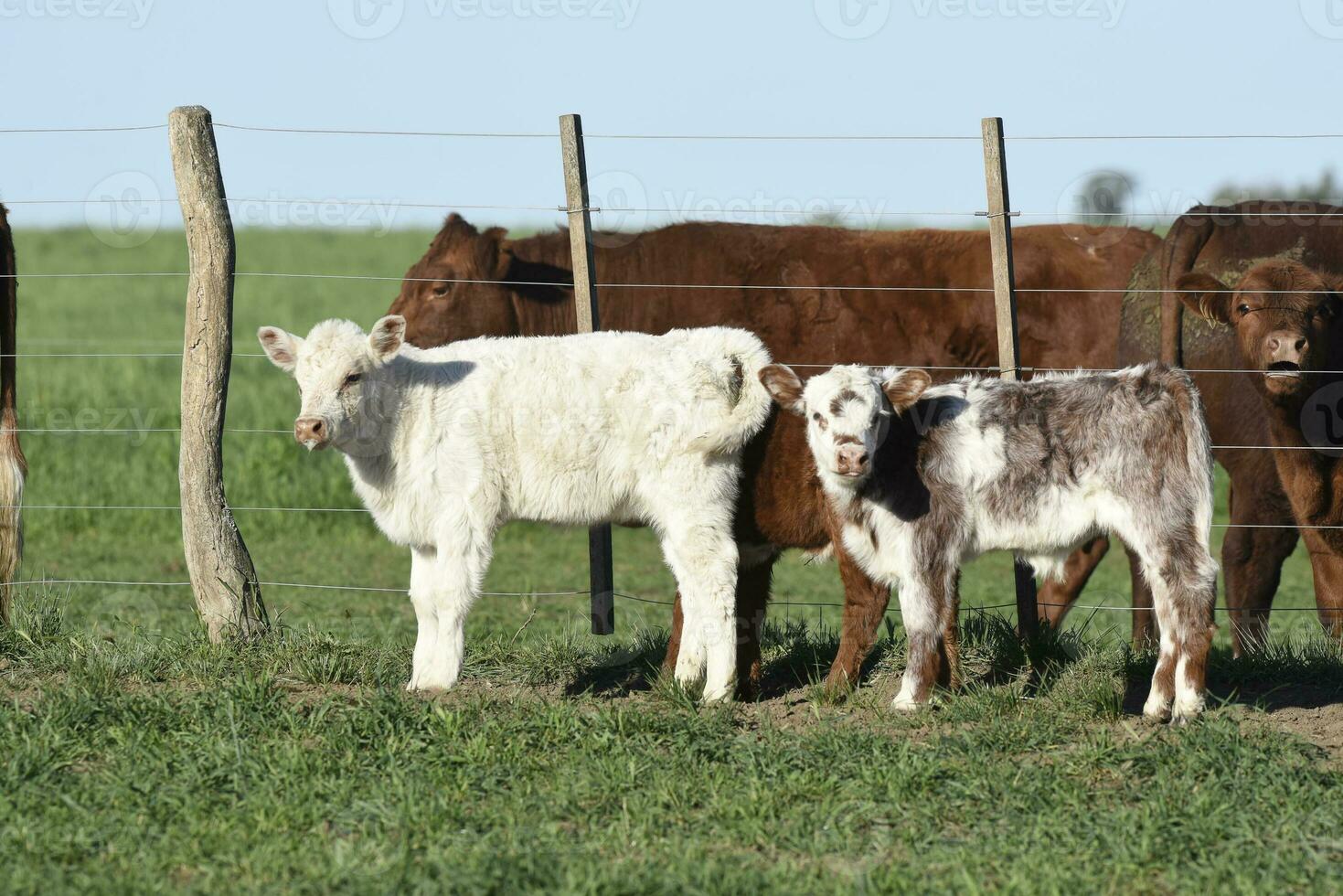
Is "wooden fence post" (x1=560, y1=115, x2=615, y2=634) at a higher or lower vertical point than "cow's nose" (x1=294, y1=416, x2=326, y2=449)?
higher

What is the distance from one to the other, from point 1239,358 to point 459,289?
5.35 metres

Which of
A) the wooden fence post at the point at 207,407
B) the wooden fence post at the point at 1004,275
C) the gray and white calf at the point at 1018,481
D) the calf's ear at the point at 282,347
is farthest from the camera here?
the wooden fence post at the point at 1004,275

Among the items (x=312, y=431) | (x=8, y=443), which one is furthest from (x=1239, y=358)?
(x=8, y=443)

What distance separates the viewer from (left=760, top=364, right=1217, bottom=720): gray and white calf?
19.0 ft

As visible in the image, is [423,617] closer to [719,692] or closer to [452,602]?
[452,602]

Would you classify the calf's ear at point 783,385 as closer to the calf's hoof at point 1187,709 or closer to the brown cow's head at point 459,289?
the calf's hoof at point 1187,709

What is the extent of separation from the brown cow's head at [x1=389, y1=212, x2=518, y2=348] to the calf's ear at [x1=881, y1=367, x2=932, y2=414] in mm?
4780

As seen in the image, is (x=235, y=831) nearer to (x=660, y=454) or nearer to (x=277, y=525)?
(x=660, y=454)

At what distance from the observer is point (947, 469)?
5.98 m

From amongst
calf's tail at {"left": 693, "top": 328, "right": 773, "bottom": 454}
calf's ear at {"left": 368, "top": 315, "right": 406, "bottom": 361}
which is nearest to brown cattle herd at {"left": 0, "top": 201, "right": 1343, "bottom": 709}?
calf's tail at {"left": 693, "top": 328, "right": 773, "bottom": 454}

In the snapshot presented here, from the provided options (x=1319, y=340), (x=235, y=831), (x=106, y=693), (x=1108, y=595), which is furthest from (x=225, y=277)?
(x=1108, y=595)

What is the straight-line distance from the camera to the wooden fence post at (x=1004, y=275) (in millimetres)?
7043

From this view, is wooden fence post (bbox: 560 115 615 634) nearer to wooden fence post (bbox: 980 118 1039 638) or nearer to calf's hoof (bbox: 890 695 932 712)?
calf's hoof (bbox: 890 695 932 712)

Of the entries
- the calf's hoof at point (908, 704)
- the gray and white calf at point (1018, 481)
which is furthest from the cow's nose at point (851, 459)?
the calf's hoof at point (908, 704)
